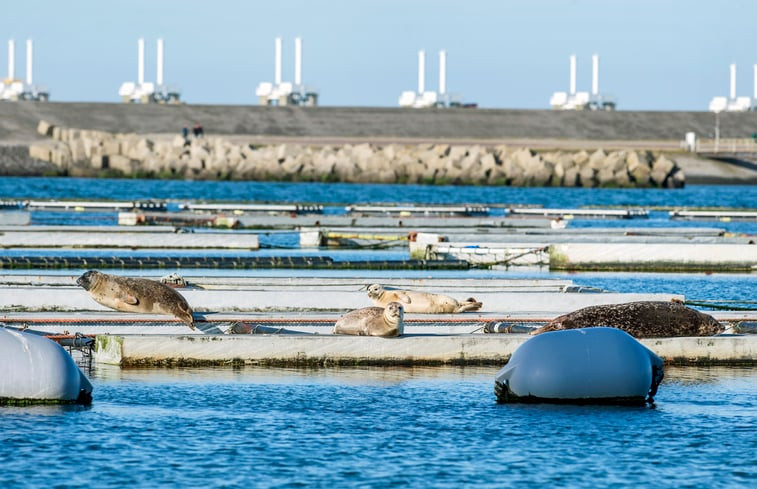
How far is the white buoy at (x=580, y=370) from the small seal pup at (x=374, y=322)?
7.69 feet

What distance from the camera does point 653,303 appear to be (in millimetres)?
15797

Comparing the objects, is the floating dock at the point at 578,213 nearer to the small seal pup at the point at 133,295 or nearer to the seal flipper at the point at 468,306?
the seal flipper at the point at 468,306

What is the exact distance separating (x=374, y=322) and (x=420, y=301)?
2398 mm

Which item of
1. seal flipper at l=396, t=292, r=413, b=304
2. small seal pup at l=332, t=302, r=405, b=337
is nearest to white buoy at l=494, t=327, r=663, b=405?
small seal pup at l=332, t=302, r=405, b=337

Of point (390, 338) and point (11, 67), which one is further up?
point (11, 67)

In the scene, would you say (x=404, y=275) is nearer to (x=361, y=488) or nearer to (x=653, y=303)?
(x=653, y=303)

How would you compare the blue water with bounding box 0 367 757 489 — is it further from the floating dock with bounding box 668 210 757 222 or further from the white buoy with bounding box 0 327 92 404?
the floating dock with bounding box 668 210 757 222

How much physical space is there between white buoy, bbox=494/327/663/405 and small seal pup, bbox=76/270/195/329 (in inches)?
190

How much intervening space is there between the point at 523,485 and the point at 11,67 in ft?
358

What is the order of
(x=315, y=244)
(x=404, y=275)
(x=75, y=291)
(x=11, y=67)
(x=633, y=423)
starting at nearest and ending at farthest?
(x=633, y=423), (x=75, y=291), (x=404, y=275), (x=315, y=244), (x=11, y=67)

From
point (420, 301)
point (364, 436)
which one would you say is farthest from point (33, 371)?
point (420, 301)

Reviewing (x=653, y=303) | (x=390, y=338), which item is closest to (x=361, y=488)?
(x=390, y=338)

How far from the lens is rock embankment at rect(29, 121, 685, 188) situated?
73.6 m

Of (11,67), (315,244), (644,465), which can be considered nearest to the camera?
(644,465)
